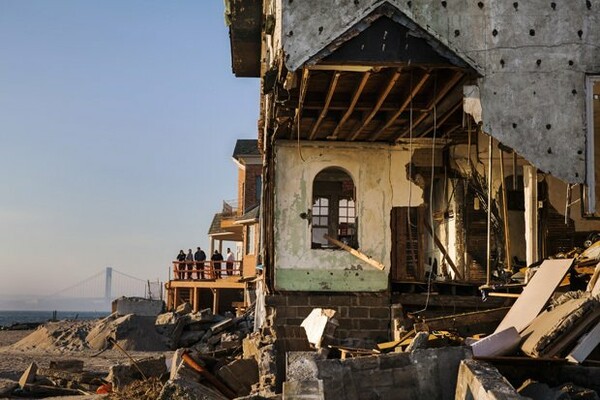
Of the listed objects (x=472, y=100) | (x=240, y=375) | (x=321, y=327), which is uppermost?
(x=472, y=100)

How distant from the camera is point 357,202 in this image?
1780 cm

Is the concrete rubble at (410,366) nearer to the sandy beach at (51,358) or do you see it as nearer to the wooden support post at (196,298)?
the sandy beach at (51,358)

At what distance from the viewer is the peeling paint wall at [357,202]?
685 inches

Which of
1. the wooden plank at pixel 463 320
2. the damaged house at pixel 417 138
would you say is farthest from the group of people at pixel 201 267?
the wooden plank at pixel 463 320

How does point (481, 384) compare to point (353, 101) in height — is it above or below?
Result: below

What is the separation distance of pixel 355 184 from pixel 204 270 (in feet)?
80.3

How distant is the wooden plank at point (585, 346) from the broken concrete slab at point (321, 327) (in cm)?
461

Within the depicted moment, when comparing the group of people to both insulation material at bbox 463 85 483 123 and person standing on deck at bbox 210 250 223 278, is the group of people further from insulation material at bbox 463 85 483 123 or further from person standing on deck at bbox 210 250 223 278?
insulation material at bbox 463 85 483 123

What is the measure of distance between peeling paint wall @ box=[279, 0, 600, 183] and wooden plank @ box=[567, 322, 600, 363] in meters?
3.78

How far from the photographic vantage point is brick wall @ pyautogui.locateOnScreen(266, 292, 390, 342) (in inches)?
665

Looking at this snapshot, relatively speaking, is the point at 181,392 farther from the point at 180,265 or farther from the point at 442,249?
the point at 180,265

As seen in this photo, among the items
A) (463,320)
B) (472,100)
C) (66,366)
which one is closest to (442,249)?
(463,320)

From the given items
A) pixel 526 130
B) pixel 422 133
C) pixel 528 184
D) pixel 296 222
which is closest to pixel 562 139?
pixel 526 130

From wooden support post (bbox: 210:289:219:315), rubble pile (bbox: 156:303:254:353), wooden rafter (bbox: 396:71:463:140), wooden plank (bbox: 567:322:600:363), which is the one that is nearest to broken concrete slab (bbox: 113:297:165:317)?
wooden support post (bbox: 210:289:219:315)
